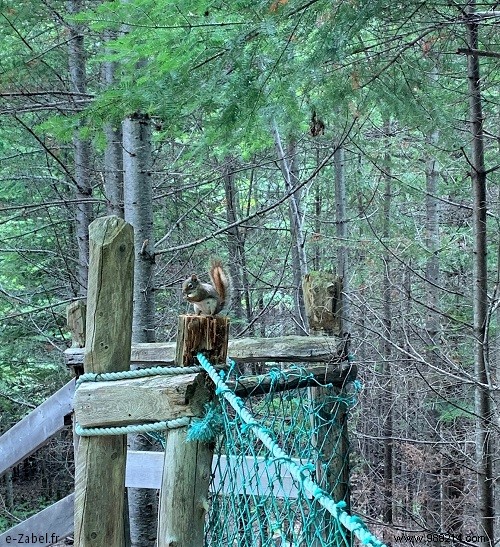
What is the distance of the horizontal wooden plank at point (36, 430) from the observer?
387 cm

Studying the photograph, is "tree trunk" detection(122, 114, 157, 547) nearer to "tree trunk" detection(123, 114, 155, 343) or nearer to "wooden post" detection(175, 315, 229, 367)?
"tree trunk" detection(123, 114, 155, 343)

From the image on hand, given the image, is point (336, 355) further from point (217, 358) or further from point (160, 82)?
point (160, 82)

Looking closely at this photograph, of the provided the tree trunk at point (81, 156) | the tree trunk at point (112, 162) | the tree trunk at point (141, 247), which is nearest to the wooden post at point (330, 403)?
the tree trunk at point (141, 247)

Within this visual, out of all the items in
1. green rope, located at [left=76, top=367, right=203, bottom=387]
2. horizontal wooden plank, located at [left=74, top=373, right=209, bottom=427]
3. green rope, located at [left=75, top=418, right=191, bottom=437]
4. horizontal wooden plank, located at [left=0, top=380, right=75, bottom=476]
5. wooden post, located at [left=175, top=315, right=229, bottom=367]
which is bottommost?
horizontal wooden plank, located at [left=0, top=380, right=75, bottom=476]

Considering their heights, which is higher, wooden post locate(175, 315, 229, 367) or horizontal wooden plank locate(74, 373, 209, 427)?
wooden post locate(175, 315, 229, 367)

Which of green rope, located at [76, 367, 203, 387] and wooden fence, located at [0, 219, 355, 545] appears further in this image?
wooden fence, located at [0, 219, 355, 545]

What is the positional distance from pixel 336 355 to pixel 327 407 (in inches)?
12.9

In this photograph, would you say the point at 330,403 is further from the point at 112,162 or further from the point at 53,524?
the point at 112,162

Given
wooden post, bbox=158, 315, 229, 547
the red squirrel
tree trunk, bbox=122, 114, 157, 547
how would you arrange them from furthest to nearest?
tree trunk, bbox=122, 114, 157, 547 < the red squirrel < wooden post, bbox=158, 315, 229, 547

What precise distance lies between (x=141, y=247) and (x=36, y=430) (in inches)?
62.1

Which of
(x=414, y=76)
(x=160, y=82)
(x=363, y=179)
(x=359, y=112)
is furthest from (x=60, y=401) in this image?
(x=363, y=179)

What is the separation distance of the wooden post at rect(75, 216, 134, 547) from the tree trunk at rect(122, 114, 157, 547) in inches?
99.3

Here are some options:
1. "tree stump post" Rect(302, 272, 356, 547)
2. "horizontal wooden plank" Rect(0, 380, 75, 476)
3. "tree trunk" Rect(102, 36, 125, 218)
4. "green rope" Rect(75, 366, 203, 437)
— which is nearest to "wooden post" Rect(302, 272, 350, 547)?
"tree stump post" Rect(302, 272, 356, 547)

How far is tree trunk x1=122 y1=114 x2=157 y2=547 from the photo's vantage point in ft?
15.5
